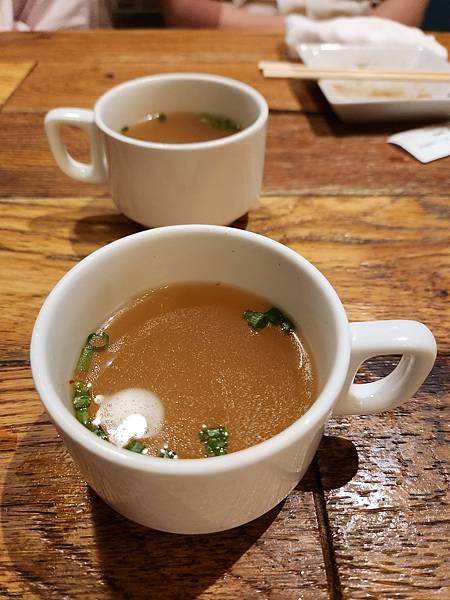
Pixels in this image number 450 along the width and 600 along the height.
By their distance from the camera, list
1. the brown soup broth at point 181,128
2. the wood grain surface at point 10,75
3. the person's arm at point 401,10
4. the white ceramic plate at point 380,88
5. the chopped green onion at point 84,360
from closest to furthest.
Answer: the chopped green onion at point 84,360, the brown soup broth at point 181,128, the white ceramic plate at point 380,88, the wood grain surface at point 10,75, the person's arm at point 401,10

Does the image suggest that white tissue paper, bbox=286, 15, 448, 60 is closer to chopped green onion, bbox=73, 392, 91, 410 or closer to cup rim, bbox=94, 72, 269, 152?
cup rim, bbox=94, 72, 269, 152

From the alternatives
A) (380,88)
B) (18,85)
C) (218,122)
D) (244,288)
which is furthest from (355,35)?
(244,288)

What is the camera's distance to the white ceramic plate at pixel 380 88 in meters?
1.35

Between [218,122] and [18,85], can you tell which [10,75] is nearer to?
[18,85]

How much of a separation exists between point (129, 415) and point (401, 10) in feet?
Answer: 7.68

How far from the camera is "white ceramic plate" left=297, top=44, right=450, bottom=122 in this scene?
1.35m

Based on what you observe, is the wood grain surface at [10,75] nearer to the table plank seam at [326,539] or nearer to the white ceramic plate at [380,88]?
the white ceramic plate at [380,88]

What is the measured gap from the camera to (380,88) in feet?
4.91

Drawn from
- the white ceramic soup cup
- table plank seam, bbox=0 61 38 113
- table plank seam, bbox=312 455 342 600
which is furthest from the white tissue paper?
table plank seam, bbox=312 455 342 600

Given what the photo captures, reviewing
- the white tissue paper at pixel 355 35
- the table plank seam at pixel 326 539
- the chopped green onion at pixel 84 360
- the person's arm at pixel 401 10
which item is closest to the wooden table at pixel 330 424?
the table plank seam at pixel 326 539

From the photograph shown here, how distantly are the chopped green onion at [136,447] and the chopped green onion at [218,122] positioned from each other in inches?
30.0

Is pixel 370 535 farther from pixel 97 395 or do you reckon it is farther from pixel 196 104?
pixel 196 104

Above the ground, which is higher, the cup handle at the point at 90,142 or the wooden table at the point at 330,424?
the cup handle at the point at 90,142

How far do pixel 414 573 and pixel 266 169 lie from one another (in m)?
0.88
